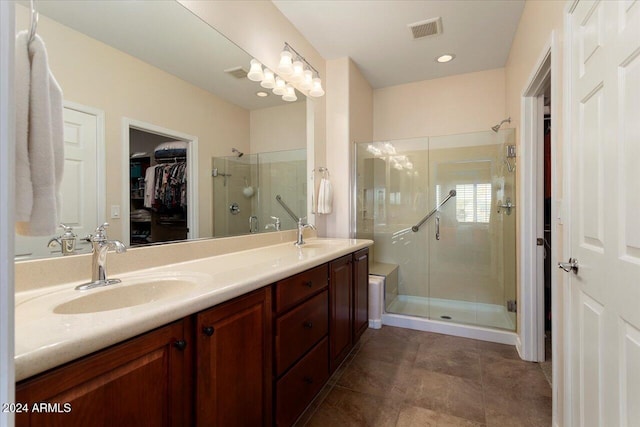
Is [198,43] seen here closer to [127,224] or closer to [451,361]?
[127,224]

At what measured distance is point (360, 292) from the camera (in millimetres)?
2273

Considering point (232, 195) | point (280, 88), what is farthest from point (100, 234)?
point (280, 88)

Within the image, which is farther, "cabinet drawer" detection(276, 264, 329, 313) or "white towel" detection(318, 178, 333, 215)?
"white towel" detection(318, 178, 333, 215)

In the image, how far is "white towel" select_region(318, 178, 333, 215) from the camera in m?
2.69

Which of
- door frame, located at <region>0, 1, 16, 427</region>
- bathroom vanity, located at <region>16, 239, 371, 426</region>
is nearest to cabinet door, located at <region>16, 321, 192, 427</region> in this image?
bathroom vanity, located at <region>16, 239, 371, 426</region>

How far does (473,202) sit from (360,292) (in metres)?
1.59

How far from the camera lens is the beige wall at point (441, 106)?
120 inches

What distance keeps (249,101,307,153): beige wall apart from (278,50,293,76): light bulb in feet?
0.82

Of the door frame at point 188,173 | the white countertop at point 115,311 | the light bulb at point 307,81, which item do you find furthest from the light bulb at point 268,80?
the white countertop at point 115,311

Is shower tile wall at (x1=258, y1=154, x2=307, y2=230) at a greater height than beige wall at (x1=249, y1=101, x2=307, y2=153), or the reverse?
beige wall at (x1=249, y1=101, x2=307, y2=153)

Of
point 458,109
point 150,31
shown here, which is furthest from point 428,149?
point 150,31

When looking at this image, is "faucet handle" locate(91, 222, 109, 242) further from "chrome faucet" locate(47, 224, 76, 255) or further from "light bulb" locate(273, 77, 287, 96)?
"light bulb" locate(273, 77, 287, 96)

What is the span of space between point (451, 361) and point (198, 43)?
2.70 metres

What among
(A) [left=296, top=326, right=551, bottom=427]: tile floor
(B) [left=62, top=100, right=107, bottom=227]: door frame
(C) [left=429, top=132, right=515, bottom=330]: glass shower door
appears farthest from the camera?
(C) [left=429, top=132, right=515, bottom=330]: glass shower door
